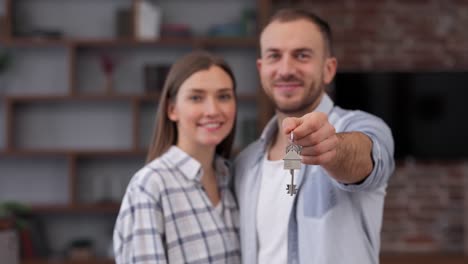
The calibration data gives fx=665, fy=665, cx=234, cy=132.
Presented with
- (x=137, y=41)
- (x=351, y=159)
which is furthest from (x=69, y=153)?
(x=351, y=159)

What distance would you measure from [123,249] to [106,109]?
3.19 m

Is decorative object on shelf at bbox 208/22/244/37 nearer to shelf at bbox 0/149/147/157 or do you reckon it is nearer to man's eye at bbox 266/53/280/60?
shelf at bbox 0/149/147/157

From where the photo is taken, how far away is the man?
1.62 meters

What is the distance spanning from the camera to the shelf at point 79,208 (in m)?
4.70

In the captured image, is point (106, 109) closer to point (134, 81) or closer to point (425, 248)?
point (134, 81)

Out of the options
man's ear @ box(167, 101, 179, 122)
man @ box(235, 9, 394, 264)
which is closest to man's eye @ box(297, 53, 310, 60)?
man @ box(235, 9, 394, 264)

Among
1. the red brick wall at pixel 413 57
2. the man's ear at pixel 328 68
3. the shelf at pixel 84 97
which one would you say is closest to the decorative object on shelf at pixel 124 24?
the shelf at pixel 84 97

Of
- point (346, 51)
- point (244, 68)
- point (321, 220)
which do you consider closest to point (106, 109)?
point (244, 68)

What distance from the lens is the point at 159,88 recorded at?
476 centimetres

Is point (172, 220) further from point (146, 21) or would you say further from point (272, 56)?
point (146, 21)

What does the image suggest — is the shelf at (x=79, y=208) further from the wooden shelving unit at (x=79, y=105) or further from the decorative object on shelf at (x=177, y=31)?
the decorative object on shelf at (x=177, y=31)

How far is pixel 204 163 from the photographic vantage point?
2.10m

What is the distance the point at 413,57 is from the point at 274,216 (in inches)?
135

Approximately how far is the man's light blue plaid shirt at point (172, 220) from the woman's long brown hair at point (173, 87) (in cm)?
6
